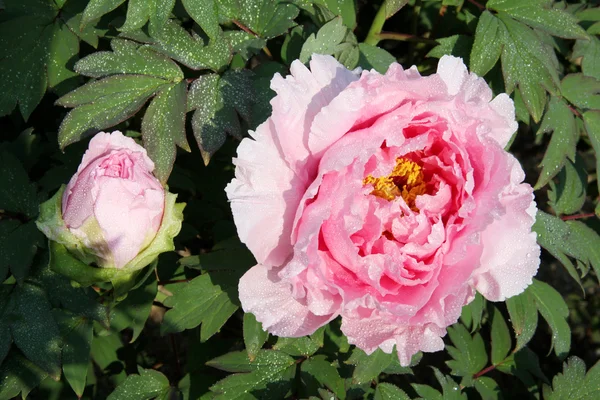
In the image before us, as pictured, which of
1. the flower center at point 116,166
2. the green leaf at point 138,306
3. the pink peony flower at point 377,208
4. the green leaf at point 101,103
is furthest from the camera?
the green leaf at point 138,306

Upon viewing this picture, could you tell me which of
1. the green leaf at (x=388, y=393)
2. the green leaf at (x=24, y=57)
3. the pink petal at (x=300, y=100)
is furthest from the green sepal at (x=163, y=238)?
the green leaf at (x=388, y=393)

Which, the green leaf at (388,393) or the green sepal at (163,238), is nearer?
the green sepal at (163,238)

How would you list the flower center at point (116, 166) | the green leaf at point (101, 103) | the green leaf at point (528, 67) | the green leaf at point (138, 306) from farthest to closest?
the green leaf at point (138, 306) → the green leaf at point (528, 67) → the green leaf at point (101, 103) → the flower center at point (116, 166)

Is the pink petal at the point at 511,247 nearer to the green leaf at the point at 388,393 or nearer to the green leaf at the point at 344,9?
the green leaf at the point at 388,393

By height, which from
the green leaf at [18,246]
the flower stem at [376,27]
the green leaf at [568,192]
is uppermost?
the flower stem at [376,27]

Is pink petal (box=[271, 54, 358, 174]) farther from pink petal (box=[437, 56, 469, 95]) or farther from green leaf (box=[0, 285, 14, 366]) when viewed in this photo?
green leaf (box=[0, 285, 14, 366])

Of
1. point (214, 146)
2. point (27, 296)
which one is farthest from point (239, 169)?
point (27, 296)

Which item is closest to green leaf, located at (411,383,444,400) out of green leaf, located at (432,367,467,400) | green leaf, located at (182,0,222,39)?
green leaf, located at (432,367,467,400)

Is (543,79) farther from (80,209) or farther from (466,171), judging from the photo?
(80,209)
